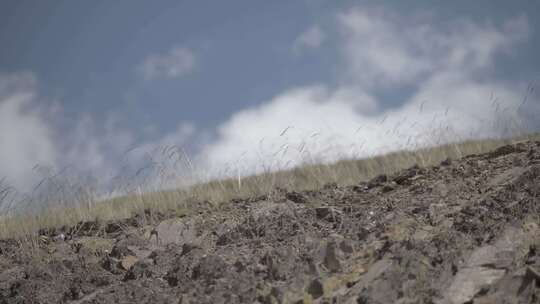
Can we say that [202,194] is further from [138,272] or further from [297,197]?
[138,272]

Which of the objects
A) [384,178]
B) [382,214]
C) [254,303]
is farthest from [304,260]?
[384,178]

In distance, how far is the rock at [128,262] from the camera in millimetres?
4797

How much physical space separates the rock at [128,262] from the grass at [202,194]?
1000 millimetres

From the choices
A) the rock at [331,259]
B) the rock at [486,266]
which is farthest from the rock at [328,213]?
the rock at [486,266]

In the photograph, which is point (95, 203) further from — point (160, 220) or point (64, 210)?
→ point (160, 220)

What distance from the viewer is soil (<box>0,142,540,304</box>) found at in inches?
140

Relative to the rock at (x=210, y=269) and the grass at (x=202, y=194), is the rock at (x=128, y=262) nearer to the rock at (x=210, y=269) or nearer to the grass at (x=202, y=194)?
the rock at (x=210, y=269)

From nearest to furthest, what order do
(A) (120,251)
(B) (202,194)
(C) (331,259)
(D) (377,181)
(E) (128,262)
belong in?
(C) (331,259) < (E) (128,262) < (A) (120,251) < (D) (377,181) < (B) (202,194)

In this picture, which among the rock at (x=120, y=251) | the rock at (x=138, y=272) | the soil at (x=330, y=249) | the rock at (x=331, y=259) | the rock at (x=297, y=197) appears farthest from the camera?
the rock at (x=297, y=197)

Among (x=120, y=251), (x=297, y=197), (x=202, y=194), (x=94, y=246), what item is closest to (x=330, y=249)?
(x=297, y=197)

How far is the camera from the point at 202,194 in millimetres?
6477

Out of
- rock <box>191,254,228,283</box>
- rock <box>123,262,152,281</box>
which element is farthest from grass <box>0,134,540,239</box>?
rock <box>191,254,228,283</box>

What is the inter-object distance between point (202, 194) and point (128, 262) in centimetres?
176

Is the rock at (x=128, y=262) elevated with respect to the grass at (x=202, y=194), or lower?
lower
